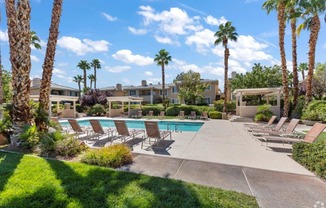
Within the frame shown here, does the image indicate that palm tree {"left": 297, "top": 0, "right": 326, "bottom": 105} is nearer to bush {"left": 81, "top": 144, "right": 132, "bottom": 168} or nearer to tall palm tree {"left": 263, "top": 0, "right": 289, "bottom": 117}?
tall palm tree {"left": 263, "top": 0, "right": 289, "bottom": 117}

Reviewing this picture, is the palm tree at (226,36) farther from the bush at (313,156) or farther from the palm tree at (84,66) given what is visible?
the palm tree at (84,66)

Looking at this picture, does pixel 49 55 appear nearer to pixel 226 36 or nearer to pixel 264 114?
pixel 264 114

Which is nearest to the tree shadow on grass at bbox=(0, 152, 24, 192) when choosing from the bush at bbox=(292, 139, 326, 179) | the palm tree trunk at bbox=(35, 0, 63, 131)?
the palm tree trunk at bbox=(35, 0, 63, 131)

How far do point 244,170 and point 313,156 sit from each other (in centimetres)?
217

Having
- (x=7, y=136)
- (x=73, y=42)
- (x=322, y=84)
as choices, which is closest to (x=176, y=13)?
(x=73, y=42)

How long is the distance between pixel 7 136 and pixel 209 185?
29.9ft

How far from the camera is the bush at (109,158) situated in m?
5.71

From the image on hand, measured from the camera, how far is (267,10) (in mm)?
20641

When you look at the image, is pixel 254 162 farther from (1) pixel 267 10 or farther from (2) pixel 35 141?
(1) pixel 267 10

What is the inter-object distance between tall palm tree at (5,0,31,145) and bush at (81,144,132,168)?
13.8 ft

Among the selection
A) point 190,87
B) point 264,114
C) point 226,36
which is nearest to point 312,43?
point 264,114

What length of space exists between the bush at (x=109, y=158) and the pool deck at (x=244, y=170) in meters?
0.33

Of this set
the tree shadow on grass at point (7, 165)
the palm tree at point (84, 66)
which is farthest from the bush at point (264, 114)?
the palm tree at point (84, 66)

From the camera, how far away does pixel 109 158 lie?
5754 mm
